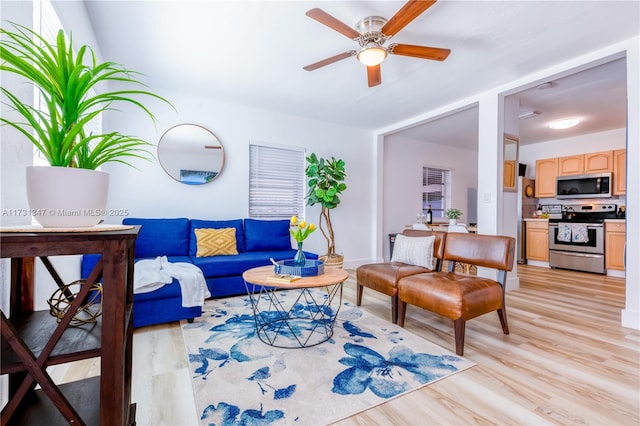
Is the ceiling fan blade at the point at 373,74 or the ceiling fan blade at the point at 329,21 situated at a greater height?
the ceiling fan blade at the point at 329,21

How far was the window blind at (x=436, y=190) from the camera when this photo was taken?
6.50 m

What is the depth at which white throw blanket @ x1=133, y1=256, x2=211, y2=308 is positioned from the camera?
235 cm

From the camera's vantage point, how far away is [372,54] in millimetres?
2377

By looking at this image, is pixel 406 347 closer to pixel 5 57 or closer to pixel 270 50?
pixel 5 57

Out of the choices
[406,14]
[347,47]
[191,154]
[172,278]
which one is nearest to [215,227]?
[191,154]

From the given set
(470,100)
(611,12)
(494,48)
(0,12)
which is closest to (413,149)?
(470,100)

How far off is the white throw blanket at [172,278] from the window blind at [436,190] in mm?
5255

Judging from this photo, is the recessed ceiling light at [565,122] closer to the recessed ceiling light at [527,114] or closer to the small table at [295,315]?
the recessed ceiling light at [527,114]

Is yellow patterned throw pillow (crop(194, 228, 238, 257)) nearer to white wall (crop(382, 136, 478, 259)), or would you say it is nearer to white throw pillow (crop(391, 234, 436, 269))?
white throw pillow (crop(391, 234, 436, 269))

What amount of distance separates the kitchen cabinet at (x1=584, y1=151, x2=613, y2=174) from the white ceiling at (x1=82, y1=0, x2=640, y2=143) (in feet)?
5.72

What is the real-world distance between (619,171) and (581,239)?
144 centimetres

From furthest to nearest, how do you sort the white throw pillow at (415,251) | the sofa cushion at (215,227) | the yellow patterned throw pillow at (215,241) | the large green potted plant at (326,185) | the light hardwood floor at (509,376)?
1. the large green potted plant at (326,185)
2. the sofa cushion at (215,227)
3. the yellow patterned throw pillow at (215,241)
4. the white throw pillow at (415,251)
5. the light hardwood floor at (509,376)

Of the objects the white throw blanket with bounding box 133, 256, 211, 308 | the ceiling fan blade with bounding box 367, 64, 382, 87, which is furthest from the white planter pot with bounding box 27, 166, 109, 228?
the ceiling fan blade with bounding box 367, 64, 382, 87

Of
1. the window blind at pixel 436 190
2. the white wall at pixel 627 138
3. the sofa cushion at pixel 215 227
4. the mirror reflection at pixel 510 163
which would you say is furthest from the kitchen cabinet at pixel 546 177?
the sofa cushion at pixel 215 227
